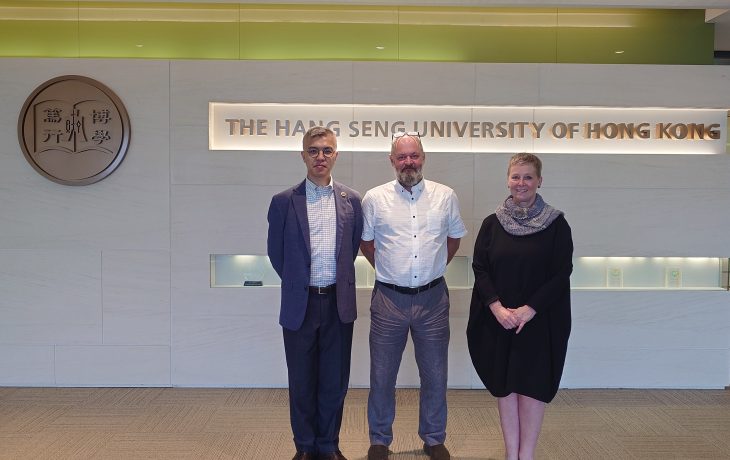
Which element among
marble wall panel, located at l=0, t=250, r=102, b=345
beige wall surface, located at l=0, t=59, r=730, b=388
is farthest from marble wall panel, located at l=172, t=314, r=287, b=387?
marble wall panel, located at l=0, t=250, r=102, b=345

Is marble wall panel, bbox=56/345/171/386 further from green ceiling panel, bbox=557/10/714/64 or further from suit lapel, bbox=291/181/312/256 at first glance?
green ceiling panel, bbox=557/10/714/64

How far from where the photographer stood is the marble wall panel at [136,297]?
4.86 m

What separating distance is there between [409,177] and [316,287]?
0.78 metres

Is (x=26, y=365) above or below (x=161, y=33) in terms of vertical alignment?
below

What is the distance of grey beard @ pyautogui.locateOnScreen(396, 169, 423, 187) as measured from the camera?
3.49 meters

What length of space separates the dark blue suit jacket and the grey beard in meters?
0.29

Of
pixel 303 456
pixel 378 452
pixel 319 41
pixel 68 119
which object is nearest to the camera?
pixel 303 456

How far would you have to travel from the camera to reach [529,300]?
317 cm

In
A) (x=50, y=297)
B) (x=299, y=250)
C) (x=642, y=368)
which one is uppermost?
(x=299, y=250)

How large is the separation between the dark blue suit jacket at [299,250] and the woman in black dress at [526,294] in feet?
2.28

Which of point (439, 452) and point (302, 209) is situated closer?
point (302, 209)

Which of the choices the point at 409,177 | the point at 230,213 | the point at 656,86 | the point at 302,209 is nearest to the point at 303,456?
the point at 302,209

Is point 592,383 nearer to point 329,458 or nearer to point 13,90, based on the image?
point 329,458

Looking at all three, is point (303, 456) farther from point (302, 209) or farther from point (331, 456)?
point (302, 209)
